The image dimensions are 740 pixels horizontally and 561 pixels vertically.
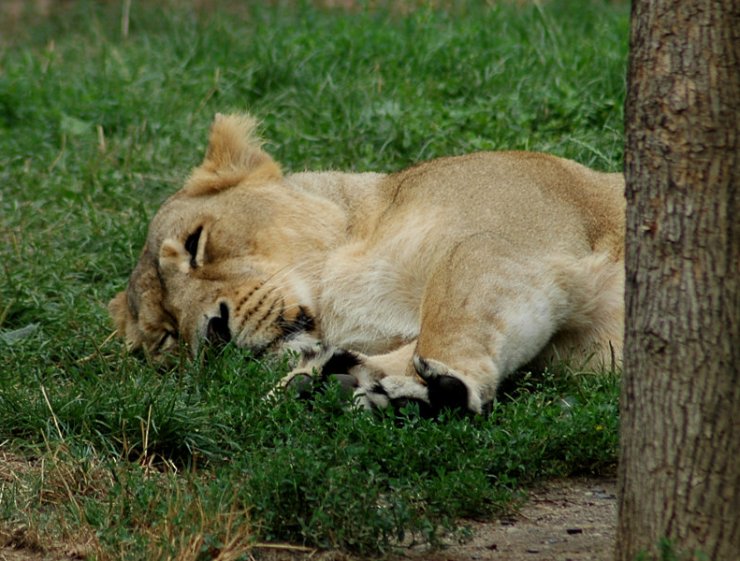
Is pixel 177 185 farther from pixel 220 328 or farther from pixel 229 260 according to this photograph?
pixel 220 328

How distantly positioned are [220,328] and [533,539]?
6.63ft

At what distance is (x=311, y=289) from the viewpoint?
5250mm

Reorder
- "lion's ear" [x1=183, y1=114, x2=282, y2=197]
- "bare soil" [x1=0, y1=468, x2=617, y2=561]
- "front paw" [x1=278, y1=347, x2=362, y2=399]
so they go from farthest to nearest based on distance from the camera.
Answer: "lion's ear" [x1=183, y1=114, x2=282, y2=197], "front paw" [x1=278, y1=347, x2=362, y2=399], "bare soil" [x1=0, y1=468, x2=617, y2=561]

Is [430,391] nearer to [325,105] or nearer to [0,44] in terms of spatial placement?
[325,105]

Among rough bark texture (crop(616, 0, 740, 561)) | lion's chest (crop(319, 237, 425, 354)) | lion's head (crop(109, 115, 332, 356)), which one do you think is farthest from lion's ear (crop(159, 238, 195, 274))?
rough bark texture (crop(616, 0, 740, 561))

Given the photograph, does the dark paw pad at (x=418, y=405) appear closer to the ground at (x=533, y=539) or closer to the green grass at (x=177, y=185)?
the green grass at (x=177, y=185)

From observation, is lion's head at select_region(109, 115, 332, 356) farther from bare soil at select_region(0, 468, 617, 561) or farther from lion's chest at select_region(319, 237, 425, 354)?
bare soil at select_region(0, 468, 617, 561)

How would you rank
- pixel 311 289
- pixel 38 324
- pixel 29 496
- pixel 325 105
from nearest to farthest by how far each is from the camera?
pixel 29 496 → pixel 311 289 → pixel 38 324 → pixel 325 105

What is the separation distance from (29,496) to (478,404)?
58.6 inches

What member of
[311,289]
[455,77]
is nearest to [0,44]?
[455,77]

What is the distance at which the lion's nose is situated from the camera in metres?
5.25

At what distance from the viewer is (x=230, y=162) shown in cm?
585

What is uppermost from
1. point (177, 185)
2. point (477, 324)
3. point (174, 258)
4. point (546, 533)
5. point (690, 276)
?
point (690, 276)

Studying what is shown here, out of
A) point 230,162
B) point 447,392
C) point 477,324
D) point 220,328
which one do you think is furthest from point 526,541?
point 230,162
